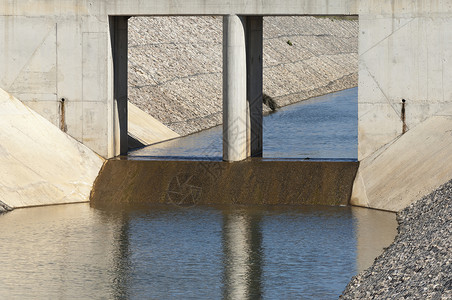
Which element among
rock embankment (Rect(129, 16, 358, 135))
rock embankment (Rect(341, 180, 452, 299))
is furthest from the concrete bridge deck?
rock embankment (Rect(129, 16, 358, 135))

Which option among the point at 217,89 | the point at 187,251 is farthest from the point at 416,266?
the point at 217,89

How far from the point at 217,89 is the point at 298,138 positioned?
12218 mm

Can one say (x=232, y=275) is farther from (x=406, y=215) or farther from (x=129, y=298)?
(x=406, y=215)

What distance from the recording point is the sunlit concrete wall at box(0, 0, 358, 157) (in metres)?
30.6

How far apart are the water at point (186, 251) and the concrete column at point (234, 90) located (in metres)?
3.33

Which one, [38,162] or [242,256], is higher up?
[38,162]

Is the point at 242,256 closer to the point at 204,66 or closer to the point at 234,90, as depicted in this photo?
the point at 234,90

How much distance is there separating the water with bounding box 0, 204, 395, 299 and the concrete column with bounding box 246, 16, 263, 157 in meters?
4.89

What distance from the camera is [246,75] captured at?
1229 inches

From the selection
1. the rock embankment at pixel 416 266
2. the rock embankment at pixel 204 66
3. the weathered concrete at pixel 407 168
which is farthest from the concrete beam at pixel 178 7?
the rock embankment at pixel 204 66

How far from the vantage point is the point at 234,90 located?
1193 inches

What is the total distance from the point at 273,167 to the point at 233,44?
13.9ft

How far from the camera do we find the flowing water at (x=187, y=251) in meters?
18.8

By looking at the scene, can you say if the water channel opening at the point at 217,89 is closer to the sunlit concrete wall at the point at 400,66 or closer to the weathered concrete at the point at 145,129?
the weathered concrete at the point at 145,129
